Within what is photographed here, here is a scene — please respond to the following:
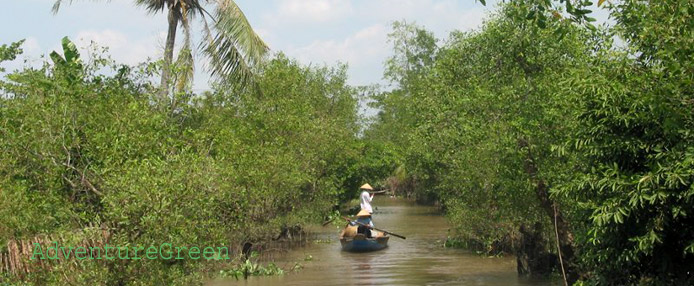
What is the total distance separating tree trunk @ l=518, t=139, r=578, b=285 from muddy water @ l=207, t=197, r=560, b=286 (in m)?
1.60

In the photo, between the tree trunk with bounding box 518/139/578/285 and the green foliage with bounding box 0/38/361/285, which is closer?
the green foliage with bounding box 0/38/361/285

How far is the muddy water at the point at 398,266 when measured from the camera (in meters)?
19.2

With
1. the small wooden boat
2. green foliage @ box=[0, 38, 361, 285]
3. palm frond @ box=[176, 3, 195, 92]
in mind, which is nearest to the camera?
green foliage @ box=[0, 38, 361, 285]

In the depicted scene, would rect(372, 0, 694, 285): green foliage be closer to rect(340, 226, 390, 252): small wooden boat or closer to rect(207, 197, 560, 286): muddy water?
rect(207, 197, 560, 286): muddy water

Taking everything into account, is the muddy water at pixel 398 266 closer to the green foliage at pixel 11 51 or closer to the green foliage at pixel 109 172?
the green foliage at pixel 109 172

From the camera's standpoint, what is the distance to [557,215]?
1541cm

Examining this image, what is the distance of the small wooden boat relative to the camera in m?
25.9

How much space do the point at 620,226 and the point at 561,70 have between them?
19.9 ft

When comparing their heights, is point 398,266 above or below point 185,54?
below

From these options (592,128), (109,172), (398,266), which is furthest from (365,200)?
(592,128)

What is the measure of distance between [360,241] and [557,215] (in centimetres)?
1117

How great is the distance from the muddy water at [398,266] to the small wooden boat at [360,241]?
0.86ft

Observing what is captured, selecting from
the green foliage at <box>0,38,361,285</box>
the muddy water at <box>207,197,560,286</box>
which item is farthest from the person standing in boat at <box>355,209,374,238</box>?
the green foliage at <box>0,38,361,285</box>

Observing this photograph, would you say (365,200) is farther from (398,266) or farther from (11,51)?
(11,51)
